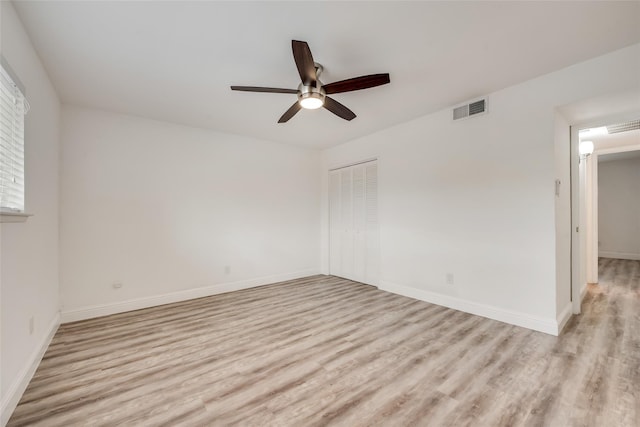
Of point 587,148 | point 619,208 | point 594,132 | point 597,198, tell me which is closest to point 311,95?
point 587,148

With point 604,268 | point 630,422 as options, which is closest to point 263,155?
point 630,422

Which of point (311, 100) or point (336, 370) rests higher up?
point (311, 100)

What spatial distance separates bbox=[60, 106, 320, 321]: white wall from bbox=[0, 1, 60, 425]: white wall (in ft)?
0.85

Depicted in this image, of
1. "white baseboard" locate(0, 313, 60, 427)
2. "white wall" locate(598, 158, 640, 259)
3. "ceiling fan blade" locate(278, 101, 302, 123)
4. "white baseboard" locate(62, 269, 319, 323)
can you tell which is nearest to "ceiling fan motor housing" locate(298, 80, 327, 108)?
"ceiling fan blade" locate(278, 101, 302, 123)

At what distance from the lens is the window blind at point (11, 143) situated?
1663 mm

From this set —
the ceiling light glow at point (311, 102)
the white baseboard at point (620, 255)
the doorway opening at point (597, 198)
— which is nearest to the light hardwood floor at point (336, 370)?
the doorway opening at point (597, 198)

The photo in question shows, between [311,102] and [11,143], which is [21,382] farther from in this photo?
[311,102]

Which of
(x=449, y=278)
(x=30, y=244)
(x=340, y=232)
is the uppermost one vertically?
(x=30, y=244)

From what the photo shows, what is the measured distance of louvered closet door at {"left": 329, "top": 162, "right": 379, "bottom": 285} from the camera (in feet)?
15.0

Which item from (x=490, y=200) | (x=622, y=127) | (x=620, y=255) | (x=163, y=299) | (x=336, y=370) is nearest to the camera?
(x=336, y=370)

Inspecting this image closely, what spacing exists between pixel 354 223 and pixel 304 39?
331 centimetres

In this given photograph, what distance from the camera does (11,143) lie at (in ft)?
5.91

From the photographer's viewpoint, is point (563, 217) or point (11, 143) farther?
point (563, 217)

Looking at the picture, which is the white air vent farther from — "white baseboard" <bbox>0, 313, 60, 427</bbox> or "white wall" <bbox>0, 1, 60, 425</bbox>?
"white baseboard" <bbox>0, 313, 60, 427</bbox>
